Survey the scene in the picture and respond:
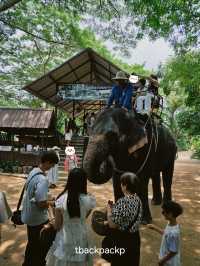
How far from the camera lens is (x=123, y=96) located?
6.58 m

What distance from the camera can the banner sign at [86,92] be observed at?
54.6ft

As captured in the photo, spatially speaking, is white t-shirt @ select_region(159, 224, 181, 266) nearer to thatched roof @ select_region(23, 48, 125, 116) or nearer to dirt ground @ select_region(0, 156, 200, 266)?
dirt ground @ select_region(0, 156, 200, 266)

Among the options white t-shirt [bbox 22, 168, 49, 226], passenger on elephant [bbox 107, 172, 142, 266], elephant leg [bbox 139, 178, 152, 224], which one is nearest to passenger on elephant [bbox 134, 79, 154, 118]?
elephant leg [bbox 139, 178, 152, 224]

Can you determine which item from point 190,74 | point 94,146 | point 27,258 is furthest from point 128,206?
point 190,74

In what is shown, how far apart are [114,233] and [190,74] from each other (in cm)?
1359

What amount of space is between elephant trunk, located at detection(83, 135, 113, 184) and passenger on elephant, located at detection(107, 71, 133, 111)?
1.27m

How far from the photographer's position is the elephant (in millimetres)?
5309

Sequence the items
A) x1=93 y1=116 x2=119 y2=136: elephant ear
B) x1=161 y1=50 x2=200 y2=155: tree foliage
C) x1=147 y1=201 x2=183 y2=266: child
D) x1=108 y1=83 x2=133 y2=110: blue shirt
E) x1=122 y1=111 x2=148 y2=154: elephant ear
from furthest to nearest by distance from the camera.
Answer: x1=161 y1=50 x2=200 y2=155: tree foliage, x1=108 y1=83 x2=133 y2=110: blue shirt, x1=122 y1=111 x2=148 y2=154: elephant ear, x1=93 y1=116 x2=119 y2=136: elephant ear, x1=147 y1=201 x2=183 y2=266: child

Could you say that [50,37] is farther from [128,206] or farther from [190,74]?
[128,206]

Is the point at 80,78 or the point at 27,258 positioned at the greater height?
the point at 80,78

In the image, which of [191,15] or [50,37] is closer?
[191,15]

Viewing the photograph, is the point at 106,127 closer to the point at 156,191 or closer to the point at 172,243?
the point at 172,243

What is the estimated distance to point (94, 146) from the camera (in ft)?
17.6

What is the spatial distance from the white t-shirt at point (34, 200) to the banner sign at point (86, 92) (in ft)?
41.9
